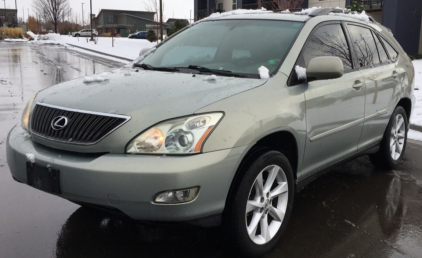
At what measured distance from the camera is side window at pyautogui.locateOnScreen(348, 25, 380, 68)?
14.6 ft

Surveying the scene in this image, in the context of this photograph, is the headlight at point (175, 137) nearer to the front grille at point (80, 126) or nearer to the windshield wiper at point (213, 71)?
the front grille at point (80, 126)

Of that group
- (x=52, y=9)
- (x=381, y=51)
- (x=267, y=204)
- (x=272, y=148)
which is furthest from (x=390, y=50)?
(x=52, y=9)

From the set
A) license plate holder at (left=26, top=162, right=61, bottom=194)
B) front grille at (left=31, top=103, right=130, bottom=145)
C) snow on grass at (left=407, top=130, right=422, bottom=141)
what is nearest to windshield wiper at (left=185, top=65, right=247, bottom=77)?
front grille at (left=31, top=103, right=130, bottom=145)

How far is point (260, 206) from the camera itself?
3039 mm

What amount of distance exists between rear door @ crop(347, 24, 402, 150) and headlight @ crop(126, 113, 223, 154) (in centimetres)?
227

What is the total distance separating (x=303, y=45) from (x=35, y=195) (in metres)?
2.79

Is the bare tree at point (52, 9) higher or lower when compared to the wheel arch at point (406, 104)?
higher

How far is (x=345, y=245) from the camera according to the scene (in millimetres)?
3332

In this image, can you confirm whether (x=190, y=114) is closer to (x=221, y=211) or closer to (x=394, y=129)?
(x=221, y=211)

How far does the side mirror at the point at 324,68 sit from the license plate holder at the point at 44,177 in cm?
198

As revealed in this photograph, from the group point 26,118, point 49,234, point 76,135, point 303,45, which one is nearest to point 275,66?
point 303,45

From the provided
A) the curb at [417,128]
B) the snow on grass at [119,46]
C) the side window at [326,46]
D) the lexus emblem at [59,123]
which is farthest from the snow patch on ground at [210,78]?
the snow on grass at [119,46]

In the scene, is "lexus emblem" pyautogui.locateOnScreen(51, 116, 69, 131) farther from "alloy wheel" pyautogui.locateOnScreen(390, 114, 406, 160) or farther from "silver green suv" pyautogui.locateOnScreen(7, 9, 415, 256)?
"alloy wheel" pyautogui.locateOnScreen(390, 114, 406, 160)

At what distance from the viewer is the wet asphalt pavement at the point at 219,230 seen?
3152 mm
